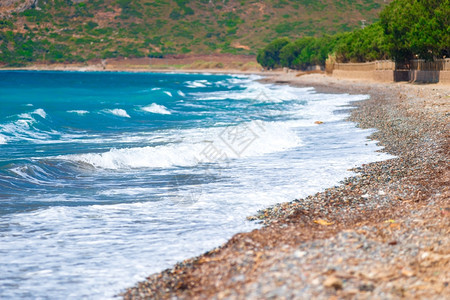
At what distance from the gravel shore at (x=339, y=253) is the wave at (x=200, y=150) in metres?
7.45

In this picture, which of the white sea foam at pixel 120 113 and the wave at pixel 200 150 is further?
the white sea foam at pixel 120 113

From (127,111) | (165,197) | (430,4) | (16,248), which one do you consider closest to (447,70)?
(430,4)

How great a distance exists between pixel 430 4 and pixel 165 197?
49.5m

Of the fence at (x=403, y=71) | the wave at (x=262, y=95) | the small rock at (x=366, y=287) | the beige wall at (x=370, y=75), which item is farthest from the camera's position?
the beige wall at (x=370, y=75)

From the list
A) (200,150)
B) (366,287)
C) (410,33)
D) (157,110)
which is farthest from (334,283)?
(410,33)

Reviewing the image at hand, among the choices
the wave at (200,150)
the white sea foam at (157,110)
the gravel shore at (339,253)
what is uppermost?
the gravel shore at (339,253)

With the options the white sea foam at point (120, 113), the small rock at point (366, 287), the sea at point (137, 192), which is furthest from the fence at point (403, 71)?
the small rock at point (366, 287)

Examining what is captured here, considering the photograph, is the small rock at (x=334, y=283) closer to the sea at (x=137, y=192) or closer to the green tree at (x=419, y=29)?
the sea at (x=137, y=192)

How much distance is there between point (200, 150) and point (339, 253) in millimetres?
13735

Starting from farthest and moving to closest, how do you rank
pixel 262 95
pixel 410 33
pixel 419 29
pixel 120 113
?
pixel 262 95, pixel 410 33, pixel 419 29, pixel 120 113

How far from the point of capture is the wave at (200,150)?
19047 mm

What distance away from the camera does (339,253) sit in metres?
8.12

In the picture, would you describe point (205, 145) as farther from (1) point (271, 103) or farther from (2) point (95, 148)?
(1) point (271, 103)

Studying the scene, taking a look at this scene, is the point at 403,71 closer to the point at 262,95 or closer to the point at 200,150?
the point at 262,95
